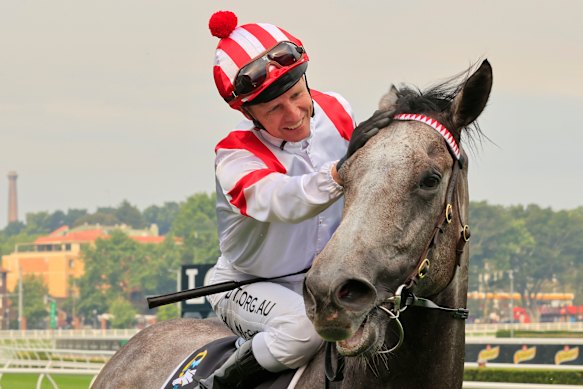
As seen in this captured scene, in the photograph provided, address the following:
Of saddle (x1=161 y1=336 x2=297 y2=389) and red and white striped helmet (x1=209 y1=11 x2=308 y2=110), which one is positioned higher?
red and white striped helmet (x1=209 y1=11 x2=308 y2=110)

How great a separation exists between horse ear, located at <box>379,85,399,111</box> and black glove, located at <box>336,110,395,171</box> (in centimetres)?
9

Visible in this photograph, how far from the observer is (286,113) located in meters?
3.46

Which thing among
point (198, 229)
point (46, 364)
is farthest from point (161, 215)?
point (46, 364)

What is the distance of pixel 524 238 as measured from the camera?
3573 inches

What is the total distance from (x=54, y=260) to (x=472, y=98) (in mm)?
Result: 111015

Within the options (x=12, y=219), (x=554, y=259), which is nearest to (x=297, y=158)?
(x=554, y=259)

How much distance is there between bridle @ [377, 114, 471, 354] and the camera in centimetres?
284

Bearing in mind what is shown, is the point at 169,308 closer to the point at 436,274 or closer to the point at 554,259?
the point at 554,259

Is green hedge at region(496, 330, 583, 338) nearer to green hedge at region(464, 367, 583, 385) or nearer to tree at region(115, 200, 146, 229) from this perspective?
green hedge at region(464, 367, 583, 385)

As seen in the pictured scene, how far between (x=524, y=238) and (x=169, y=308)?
35448 mm

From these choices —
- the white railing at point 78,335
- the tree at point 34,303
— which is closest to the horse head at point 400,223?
the white railing at point 78,335

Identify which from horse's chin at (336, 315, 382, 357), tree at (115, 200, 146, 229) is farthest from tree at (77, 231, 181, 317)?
horse's chin at (336, 315, 382, 357)

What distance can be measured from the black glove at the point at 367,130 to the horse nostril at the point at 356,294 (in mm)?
396

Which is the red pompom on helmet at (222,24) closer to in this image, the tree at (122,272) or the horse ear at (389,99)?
the horse ear at (389,99)
